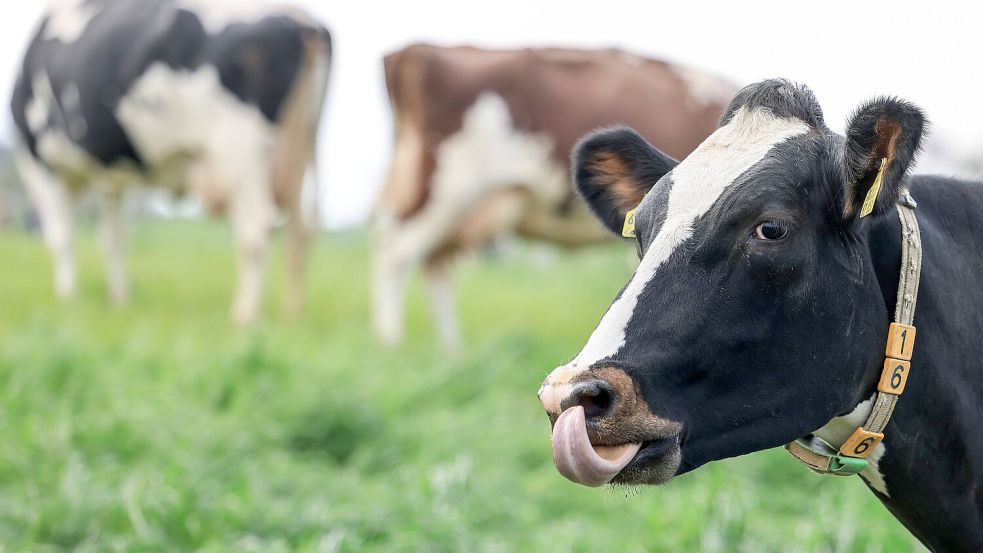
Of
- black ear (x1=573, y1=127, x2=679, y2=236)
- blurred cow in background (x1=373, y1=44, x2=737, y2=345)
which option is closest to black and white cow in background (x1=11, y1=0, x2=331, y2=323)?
blurred cow in background (x1=373, y1=44, x2=737, y2=345)

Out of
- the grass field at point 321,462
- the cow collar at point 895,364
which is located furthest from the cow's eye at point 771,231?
the grass field at point 321,462

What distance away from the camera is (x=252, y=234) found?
8.14 m

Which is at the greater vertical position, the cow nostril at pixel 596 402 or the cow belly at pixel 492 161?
the cow nostril at pixel 596 402

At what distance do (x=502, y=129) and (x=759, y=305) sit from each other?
18.1 ft

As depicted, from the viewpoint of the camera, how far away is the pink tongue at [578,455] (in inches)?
70.0

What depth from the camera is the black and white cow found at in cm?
190

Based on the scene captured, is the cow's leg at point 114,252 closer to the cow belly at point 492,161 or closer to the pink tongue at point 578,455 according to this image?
the cow belly at point 492,161

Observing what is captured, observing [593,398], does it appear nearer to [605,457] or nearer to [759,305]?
[605,457]

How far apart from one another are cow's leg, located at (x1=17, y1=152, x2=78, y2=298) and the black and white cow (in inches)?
308

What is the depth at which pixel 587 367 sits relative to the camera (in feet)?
6.15

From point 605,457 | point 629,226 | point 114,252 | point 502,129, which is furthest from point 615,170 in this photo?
point 114,252

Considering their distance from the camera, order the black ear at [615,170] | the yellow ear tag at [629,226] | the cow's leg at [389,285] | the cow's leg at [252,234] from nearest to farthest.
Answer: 1. the yellow ear tag at [629,226]
2. the black ear at [615,170]
3. the cow's leg at [389,285]
4. the cow's leg at [252,234]

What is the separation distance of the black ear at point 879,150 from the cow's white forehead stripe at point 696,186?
0.17 metres

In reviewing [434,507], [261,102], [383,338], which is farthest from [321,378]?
[261,102]
